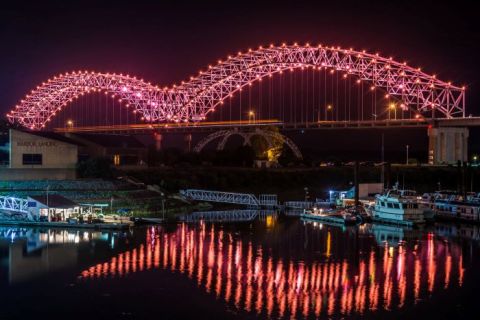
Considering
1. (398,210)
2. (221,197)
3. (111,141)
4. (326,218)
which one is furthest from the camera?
(111,141)

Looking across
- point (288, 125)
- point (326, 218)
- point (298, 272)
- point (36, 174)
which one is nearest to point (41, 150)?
point (36, 174)

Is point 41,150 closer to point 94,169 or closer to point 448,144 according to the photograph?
point 94,169

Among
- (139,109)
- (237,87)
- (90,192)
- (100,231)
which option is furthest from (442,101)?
(100,231)

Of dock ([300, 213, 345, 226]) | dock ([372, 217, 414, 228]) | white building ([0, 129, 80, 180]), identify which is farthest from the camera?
white building ([0, 129, 80, 180])

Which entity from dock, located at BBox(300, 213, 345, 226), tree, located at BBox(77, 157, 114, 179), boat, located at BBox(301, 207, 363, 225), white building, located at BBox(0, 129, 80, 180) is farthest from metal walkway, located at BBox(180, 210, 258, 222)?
white building, located at BBox(0, 129, 80, 180)

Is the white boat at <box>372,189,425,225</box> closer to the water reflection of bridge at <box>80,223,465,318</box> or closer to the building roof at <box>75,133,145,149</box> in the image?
the water reflection of bridge at <box>80,223,465,318</box>

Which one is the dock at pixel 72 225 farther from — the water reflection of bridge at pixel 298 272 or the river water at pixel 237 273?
the water reflection of bridge at pixel 298 272

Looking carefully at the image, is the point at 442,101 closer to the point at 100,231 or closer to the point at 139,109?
the point at 139,109
